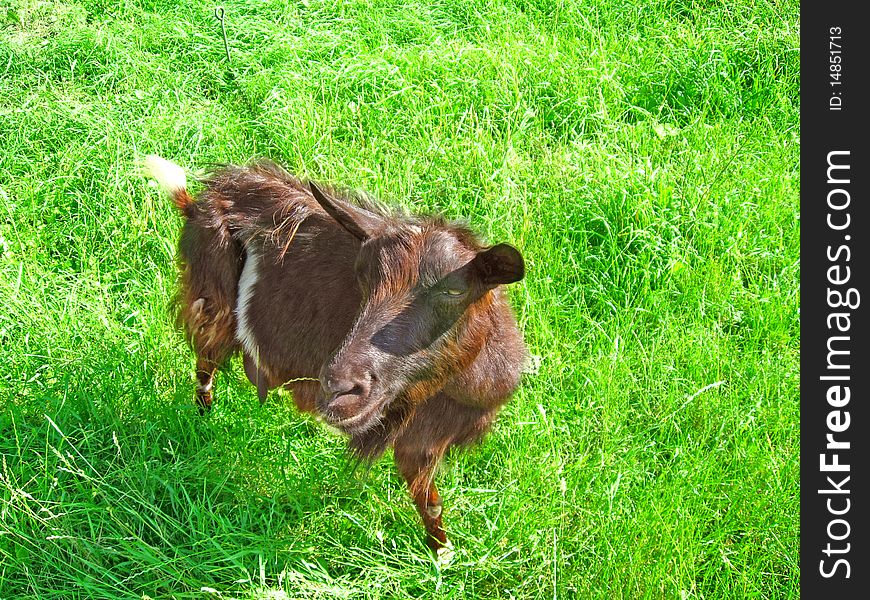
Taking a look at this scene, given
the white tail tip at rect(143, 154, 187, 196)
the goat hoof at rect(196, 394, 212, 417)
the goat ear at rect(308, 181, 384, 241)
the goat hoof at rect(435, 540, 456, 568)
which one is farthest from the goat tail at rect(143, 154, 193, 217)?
the goat hoof at rect(435, 540, 456, 568)

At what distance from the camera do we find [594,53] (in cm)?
525

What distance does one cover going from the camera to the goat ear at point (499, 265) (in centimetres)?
247

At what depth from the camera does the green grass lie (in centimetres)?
322

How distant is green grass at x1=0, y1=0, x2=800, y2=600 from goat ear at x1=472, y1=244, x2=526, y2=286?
1128 mm

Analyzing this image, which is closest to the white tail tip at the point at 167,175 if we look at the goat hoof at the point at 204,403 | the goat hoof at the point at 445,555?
the goat hoof at the point at 204,403

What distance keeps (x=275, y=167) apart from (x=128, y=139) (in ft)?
5.70

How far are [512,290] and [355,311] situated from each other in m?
1.23

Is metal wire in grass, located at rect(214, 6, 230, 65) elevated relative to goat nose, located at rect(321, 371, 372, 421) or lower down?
elevated

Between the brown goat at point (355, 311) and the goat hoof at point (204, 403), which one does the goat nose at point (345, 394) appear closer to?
the brown goat at point (355, 311)

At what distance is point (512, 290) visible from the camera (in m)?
4.00

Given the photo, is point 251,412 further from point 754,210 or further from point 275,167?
point 754,210

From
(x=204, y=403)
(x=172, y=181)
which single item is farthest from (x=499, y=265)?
(x=204, y=403)

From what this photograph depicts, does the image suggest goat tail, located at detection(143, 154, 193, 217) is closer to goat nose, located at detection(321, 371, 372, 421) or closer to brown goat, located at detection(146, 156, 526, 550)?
brown goat, located at detection(146, 156, 526, 550)
